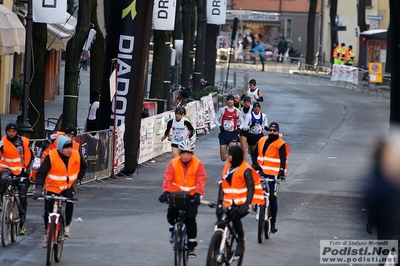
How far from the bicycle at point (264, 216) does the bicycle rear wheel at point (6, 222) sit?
11.8 feet

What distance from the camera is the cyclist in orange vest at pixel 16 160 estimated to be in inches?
536

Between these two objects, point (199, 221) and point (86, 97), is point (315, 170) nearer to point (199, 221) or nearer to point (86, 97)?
point (199, 221)

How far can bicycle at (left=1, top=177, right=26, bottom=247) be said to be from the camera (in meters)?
12.9

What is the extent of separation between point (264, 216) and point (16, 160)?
3.74m

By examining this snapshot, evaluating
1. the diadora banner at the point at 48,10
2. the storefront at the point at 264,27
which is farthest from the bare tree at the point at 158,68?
the storefront at the point at 264,27

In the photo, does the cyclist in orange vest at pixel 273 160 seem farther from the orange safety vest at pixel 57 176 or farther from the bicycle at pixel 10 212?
the bicycle at pixel 10 212

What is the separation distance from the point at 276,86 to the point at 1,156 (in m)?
38.7

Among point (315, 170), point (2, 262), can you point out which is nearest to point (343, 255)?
point (2, 262)

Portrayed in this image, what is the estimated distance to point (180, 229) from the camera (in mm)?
11484

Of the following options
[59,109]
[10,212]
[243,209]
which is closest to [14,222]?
[10,212]

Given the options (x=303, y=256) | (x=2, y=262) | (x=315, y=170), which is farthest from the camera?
(x=315, y=170)

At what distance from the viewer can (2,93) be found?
31203 mm

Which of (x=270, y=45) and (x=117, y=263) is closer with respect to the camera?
(x=117, y=263)

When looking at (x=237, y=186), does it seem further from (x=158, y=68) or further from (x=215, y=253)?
(x=158, y=68)
